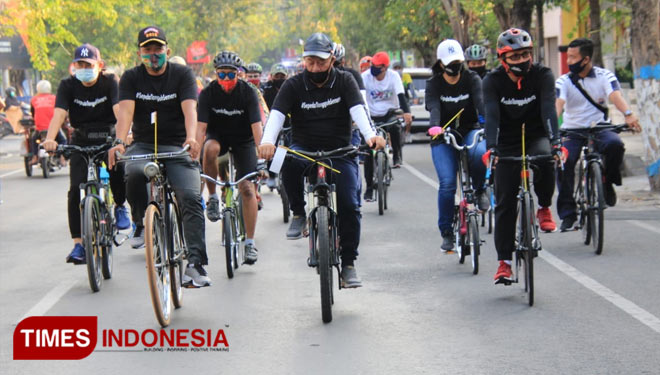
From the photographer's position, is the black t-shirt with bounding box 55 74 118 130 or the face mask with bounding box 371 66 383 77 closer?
the black t-shirt with bounding box 55 74 118 130

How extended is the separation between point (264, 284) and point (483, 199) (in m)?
2.18

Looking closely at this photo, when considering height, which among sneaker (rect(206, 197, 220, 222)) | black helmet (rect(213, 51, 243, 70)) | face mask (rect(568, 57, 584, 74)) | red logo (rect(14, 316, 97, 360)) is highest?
black helmet (rect(213, 51, 243, 70))

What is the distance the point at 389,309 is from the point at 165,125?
7.14 feet

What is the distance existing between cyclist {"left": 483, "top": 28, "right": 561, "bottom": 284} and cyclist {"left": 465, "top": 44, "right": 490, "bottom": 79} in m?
3.34

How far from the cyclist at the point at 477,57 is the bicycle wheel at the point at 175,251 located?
187 inches

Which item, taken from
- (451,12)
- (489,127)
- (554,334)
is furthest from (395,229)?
(451,12)

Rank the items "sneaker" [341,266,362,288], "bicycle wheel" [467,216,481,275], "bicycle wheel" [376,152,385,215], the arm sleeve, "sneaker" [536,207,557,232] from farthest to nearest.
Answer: "bicycle wheel" [376,152,385,215], "bicycle wheel" [467,216,481,275], "sneaker" [536,207,557,232], the arm sleeve, "sneaker" [341,266,362,288]

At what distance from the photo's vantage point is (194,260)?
8297 millimetres

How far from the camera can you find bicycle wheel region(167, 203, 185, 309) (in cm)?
815

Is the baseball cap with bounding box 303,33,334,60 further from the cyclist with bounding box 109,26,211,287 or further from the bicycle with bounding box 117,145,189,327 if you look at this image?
the bicycle with bounding box 117,145,189,327

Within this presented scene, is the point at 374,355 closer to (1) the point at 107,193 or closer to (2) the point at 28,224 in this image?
(1) the point at 107,193

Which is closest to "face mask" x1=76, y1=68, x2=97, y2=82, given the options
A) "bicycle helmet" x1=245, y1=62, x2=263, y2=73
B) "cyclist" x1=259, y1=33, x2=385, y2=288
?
"cyclist" x1=259, y1=33, x2=385, y2=288

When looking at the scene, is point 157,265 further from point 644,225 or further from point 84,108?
point 644,225

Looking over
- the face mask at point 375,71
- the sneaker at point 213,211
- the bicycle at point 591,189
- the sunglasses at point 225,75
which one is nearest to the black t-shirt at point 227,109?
A: the sunglasses at point 225,75
